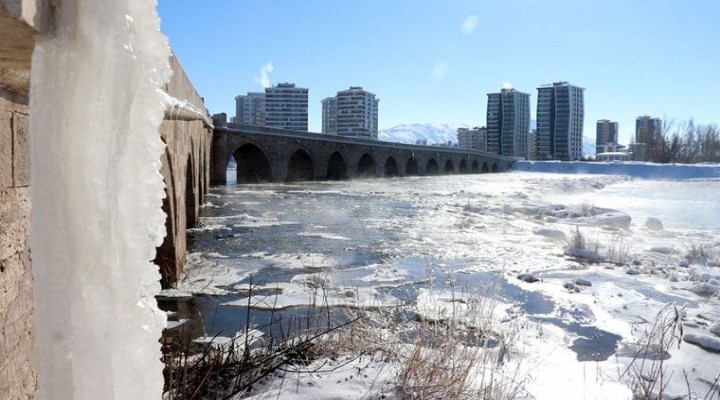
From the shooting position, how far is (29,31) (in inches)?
40.5

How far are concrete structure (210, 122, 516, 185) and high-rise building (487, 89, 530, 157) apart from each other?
56.9 m

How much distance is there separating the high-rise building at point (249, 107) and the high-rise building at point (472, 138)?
42199 millimetres

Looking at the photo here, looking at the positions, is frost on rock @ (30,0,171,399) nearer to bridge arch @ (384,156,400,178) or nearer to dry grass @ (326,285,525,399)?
dry grass @ (326,285,525,399)

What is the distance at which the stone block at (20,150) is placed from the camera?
5.08 feet

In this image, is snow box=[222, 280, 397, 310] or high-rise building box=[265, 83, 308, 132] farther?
high-rise building box=[265, 83, 308, 132]

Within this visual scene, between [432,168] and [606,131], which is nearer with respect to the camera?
[432,168]

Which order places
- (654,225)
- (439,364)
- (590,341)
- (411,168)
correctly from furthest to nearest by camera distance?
1. (411,168)
2. (654,225)
3. (590,341)
4. (439,364)

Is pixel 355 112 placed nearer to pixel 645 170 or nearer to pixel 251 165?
pixel 645 170

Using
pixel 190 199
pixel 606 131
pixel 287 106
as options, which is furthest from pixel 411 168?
pixel 606 131

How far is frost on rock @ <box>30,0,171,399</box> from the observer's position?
111cm

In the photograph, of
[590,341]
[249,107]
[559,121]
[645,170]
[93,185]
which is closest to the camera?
[93,185]

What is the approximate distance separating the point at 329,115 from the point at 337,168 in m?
73.7

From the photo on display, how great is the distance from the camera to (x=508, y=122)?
98125mm

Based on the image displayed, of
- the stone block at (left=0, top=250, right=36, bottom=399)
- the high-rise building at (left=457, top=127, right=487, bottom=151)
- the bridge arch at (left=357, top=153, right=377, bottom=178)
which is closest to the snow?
the stone block at (left=0, top=250, right=36, bottom=399)
